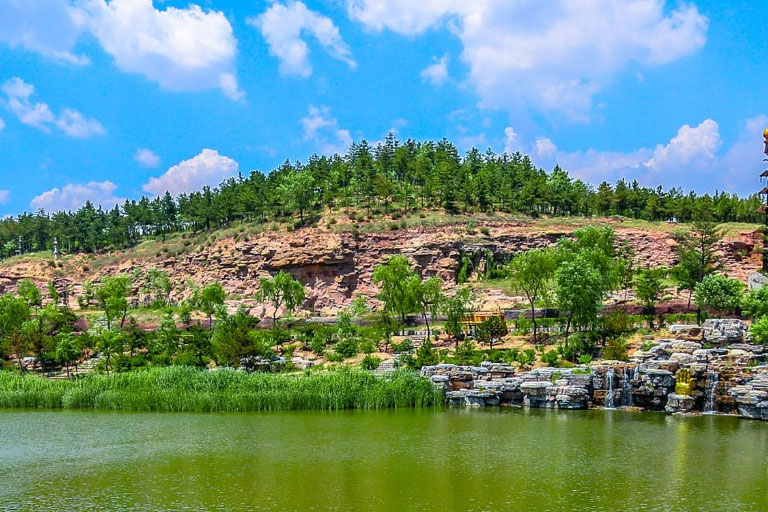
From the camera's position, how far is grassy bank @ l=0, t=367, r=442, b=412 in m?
33.8

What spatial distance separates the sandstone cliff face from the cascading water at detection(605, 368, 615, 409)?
35696 millimetres

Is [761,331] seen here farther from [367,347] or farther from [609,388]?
[367,347]

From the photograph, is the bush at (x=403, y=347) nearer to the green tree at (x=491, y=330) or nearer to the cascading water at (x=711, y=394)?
the green tree at (x=491, y=330)

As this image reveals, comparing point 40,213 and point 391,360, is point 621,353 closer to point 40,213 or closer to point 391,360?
point 391,360

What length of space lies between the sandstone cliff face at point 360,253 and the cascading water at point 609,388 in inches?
1405

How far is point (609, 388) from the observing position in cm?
3503

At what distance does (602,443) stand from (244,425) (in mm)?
14820

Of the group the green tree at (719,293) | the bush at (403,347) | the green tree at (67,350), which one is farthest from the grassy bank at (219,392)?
the green tree at (719,293)

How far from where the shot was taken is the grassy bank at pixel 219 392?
33812 mm

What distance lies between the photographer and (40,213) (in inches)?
4215

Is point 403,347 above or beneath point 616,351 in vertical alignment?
beneath

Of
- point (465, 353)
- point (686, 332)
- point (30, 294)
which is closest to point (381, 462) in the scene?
point (465, 353)

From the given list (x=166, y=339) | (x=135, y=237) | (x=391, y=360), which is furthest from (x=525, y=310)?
(x=135, y=237)

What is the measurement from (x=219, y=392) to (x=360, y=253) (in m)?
40.8
